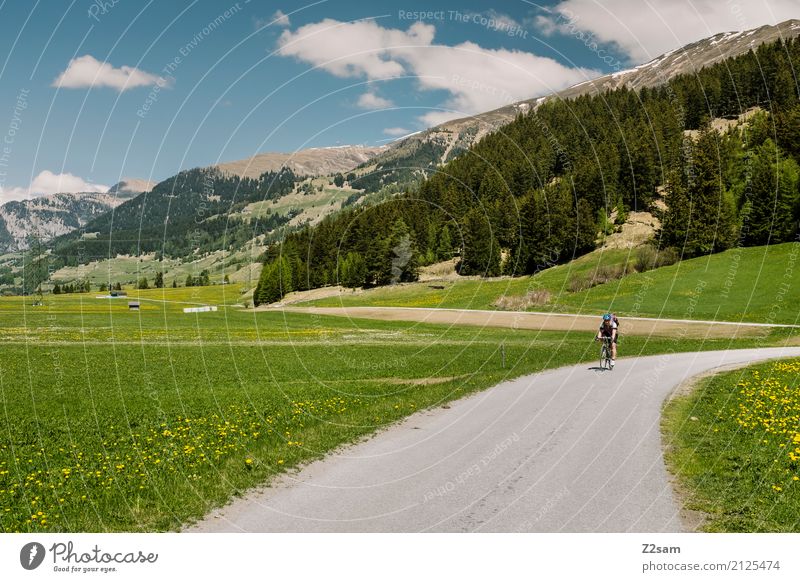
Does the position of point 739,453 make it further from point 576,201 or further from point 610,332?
point 576,201

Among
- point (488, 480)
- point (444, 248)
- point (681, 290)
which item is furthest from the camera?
point (444, 248)

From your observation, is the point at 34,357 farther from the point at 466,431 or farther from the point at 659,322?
the point at 659,322

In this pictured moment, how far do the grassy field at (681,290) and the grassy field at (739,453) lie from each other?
1810 inches

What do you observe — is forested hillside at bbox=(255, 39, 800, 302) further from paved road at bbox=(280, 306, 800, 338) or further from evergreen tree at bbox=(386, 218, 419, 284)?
paved road at bbox=(280, 306, 800, 338)

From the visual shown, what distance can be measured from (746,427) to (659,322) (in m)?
48.3

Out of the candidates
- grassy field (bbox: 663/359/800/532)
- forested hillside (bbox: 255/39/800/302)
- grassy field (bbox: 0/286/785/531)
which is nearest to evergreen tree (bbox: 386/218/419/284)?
forested hillside (bbox: 255/39/800/302)

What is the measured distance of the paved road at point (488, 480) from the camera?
323 inches

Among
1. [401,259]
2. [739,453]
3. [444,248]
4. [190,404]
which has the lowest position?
[190,404]

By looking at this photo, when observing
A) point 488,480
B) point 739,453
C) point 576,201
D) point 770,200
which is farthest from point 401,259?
point 488,480

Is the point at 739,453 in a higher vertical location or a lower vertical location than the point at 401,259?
lower

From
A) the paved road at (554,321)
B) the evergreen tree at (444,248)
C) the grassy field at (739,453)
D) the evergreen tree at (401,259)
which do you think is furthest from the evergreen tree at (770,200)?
the grassy field at (739,453)

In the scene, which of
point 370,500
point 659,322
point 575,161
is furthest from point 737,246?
point 370,500

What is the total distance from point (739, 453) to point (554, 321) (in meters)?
51.2

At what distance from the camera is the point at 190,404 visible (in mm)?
20016
